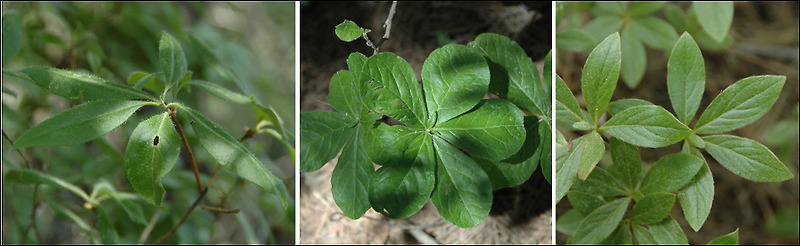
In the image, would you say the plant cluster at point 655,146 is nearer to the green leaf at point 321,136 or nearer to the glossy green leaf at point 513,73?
the glossy green leaf at point 513,73

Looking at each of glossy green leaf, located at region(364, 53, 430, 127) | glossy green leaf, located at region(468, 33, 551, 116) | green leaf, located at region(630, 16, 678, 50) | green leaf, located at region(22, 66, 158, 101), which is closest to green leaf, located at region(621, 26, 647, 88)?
green leaf, located at region(630, 16, 678, 50)

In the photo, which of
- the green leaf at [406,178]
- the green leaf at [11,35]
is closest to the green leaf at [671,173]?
the green leaf at [406,178]

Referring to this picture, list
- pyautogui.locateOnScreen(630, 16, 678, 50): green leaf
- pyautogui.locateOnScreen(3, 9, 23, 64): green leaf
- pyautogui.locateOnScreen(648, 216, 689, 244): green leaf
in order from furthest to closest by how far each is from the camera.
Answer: pyautogui.locateOnScreen(630, 16, 678, 50): green leaf → pyautogui.locateOnScreen(3, 9, 23, 64): green leaf → pyautogui.locateOnScreen(648, 216, 689, 244): green leaf

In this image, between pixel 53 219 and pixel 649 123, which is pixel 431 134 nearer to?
pixel 649 123

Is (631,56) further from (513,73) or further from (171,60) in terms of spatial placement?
(171,60)

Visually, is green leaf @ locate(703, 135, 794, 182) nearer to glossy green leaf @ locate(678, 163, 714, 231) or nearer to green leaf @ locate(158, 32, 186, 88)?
glossy green leaf @ locate(678, 163, 714, 231)

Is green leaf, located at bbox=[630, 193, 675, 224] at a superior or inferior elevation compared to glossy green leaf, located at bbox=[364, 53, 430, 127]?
inferior

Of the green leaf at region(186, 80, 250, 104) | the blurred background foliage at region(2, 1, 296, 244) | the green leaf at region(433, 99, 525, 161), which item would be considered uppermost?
the green leaf at region(433, 99, 525, 161)

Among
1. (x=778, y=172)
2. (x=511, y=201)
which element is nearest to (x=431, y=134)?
(x=511, y=201)

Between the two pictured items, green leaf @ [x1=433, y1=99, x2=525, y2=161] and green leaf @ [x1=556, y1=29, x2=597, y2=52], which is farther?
green leaf @ [x1=556, y1=29, x2=597, y2=52]
